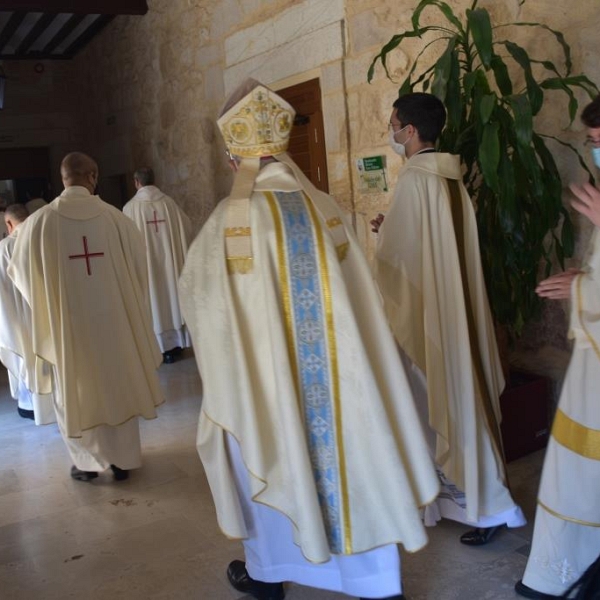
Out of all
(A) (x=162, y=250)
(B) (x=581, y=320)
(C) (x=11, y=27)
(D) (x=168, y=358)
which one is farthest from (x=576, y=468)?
(C) (x=11, y=27)

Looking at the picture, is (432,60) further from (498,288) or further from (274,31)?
(274,31)

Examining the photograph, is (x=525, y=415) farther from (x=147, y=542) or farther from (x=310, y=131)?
(x=310, y=131)

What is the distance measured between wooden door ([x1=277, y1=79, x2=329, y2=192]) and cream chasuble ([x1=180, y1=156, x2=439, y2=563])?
3.20m

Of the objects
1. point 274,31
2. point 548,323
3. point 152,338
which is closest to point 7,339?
point 152,338

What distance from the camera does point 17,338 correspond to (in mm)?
4703

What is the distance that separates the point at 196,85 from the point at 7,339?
344 centimetres

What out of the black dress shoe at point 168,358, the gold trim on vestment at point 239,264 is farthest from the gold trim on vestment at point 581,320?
the black dress shoe at point 168,358

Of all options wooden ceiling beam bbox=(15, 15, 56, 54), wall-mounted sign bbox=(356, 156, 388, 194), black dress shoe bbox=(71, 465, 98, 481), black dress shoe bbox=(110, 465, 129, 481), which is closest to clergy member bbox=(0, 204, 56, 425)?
black dress shoe bbox=(71, 465, 98, 481)

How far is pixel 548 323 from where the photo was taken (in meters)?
3.58

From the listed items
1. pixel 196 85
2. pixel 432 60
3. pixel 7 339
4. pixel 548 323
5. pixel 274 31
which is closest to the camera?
pixel 548 323

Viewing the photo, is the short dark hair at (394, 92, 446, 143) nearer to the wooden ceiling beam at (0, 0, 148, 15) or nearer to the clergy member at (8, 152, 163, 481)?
the clergy member at (8, 152, 163, 481)

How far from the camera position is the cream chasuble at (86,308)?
11.3 feet

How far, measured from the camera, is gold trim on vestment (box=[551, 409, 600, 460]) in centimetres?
199

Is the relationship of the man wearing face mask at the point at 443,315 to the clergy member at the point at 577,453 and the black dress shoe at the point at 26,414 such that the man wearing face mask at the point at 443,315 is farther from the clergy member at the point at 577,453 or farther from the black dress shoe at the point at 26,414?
the black dress shoe at the point at 26,414
